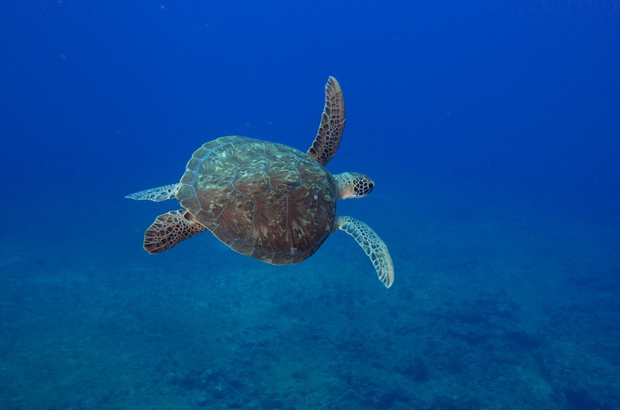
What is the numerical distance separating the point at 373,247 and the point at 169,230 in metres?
3.21

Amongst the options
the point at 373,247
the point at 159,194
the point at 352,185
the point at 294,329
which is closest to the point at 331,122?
the point at 352,185

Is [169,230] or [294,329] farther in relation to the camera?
[294,329]

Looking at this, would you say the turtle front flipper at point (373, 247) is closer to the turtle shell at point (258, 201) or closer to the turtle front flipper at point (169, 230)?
the turtle shell at point (258, 201)

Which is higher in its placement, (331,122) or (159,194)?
(331,122)

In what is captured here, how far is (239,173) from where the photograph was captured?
4.65 meters

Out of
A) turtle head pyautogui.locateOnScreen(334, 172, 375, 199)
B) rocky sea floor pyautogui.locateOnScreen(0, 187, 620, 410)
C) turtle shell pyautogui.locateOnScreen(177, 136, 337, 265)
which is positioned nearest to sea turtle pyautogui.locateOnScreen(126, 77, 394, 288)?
turtle shell pyautogui.locateOnScreen(177, 136, 337, 265)

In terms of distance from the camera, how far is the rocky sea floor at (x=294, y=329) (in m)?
8.08

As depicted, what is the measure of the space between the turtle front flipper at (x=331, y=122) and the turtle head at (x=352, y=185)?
57cm

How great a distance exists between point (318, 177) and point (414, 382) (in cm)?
689

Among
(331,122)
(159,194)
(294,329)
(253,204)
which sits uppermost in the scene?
(331,122)

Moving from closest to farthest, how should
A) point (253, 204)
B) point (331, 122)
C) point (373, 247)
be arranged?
1. point (253, 204)
2. point (373, 247)
3. point (331, 122)

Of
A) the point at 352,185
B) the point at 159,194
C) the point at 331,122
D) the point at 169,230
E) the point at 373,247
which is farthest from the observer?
the point at 352,185

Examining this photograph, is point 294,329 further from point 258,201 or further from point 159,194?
point 258,201

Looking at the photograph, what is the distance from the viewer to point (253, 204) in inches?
178
